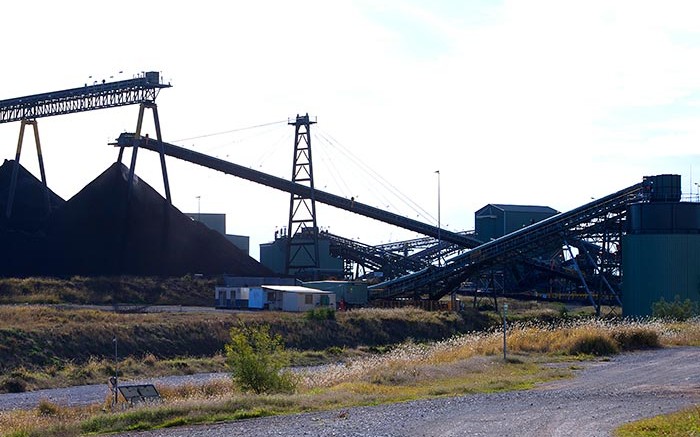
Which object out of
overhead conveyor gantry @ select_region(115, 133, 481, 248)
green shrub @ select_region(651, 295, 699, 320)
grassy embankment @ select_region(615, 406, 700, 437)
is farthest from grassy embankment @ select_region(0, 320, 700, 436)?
overhead conveyor gantry @ select_region(115, 133, 481, 248)

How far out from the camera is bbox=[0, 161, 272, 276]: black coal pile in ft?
252

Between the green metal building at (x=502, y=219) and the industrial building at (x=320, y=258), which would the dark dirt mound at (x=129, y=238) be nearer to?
Result: the industrial building at (x=320, y=258)

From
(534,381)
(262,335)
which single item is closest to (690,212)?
(534,381)

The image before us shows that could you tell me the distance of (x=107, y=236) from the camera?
79.8 metres

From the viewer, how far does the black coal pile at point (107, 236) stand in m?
76.9

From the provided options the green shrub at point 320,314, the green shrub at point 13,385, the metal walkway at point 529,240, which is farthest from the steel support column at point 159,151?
the green shrub at point 13,385

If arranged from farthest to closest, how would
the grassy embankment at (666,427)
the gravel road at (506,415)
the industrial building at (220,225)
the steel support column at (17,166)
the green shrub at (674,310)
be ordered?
1. the industrial building at (220,225)
2. the steel support column at (17,166)
3. the green shrub at (674,310)
4. the gravel road at (506,415)
5. the grassy embankment at (666,427)

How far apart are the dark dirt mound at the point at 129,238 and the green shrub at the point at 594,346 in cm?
4669

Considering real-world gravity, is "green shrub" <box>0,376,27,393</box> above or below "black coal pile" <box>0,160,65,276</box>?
below

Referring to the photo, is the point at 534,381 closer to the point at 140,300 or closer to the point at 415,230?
the point at 140,300

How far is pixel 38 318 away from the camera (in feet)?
172

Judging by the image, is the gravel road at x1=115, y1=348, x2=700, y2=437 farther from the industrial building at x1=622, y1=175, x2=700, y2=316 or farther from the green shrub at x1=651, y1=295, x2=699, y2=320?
the industrial building at x1=622, y1=175, x2=700, y2=316

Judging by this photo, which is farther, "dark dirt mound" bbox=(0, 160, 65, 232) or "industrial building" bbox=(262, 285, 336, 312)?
"dark dirt mound" bbox=(0, 160, 65, 232)

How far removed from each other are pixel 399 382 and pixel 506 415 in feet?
27.5
